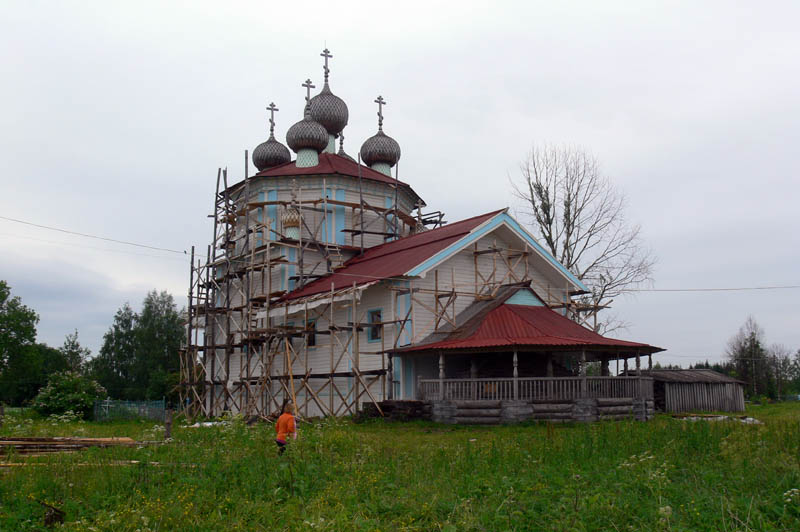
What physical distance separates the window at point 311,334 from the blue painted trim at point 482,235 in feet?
15.4

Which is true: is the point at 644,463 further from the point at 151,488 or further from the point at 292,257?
the point at 292,257

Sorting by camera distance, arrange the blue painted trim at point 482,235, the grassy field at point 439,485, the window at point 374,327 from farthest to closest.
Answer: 1. the window at point 374,327
2. the blue painted trim at point 482,235
3. the grassy field at point 439,485

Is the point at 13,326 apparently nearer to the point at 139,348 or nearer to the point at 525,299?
the point at 139,348

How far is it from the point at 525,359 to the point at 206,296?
16.0 meters

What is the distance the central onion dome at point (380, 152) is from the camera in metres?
35.4

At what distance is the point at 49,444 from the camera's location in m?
14.7

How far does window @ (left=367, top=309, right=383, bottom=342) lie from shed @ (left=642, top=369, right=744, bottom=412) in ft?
35.1

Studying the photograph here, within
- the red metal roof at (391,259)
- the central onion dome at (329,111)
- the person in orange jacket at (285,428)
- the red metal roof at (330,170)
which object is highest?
the central onion dome at (329,111)

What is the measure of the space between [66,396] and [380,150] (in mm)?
17445

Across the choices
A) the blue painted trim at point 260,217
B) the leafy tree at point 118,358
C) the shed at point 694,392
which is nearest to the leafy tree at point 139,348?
the leafy tree at point 118,358

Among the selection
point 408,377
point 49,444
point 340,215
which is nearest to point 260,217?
point 340,215

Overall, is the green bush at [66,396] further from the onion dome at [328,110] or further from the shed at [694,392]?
the shed at [694,392]

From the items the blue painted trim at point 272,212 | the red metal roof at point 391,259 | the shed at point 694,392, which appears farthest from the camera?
the blue painted trim at point 272,212

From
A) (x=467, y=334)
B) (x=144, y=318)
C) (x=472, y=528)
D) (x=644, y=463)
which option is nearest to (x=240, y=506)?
(x=472, y=528)
